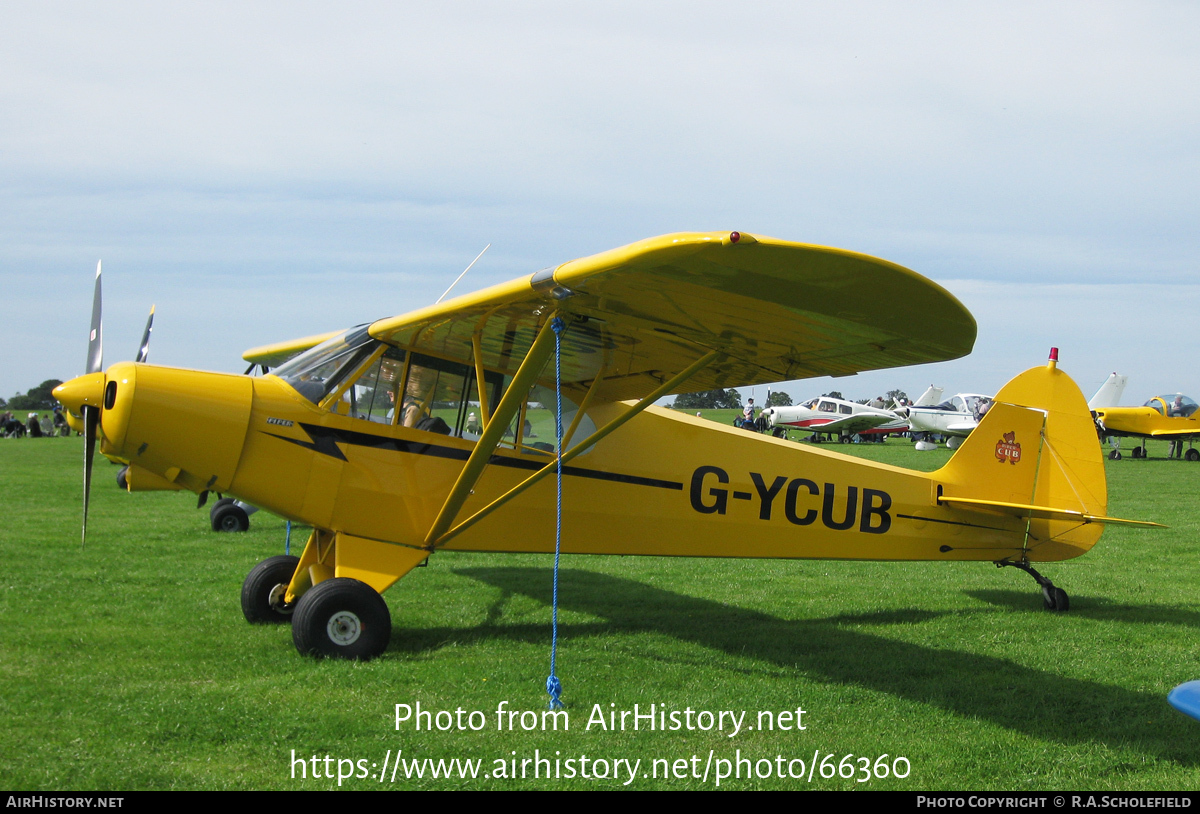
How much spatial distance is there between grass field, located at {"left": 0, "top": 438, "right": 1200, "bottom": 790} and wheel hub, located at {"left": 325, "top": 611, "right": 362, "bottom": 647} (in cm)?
23

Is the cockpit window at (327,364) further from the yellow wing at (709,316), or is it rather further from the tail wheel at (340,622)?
the tail wheel at (340,622)

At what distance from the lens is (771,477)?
726 centimetres

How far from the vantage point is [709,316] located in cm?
497

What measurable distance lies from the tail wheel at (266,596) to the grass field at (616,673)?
158 mm

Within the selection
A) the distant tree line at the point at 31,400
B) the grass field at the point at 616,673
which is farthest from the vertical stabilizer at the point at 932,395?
the distant tree line at the point at 31,400

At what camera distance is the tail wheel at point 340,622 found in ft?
18.3

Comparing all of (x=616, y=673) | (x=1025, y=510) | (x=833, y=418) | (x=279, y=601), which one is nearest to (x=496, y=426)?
(x=616, y=673)

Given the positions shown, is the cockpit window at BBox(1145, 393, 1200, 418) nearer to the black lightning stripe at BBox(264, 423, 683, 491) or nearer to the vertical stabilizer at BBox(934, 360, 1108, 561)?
the vertical stabilizer at BBox(934, 360, 1108, 561)

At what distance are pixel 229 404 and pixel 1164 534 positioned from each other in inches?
513

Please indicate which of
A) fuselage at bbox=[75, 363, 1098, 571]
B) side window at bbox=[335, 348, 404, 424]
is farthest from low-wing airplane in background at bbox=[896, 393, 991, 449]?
side window at bbox=[335, 348, 404, 424]

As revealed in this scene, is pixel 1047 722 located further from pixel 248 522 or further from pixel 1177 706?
pixel 248 522

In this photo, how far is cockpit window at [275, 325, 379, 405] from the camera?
246 inches

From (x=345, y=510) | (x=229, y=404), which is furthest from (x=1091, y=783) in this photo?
(x=229, y=404)
